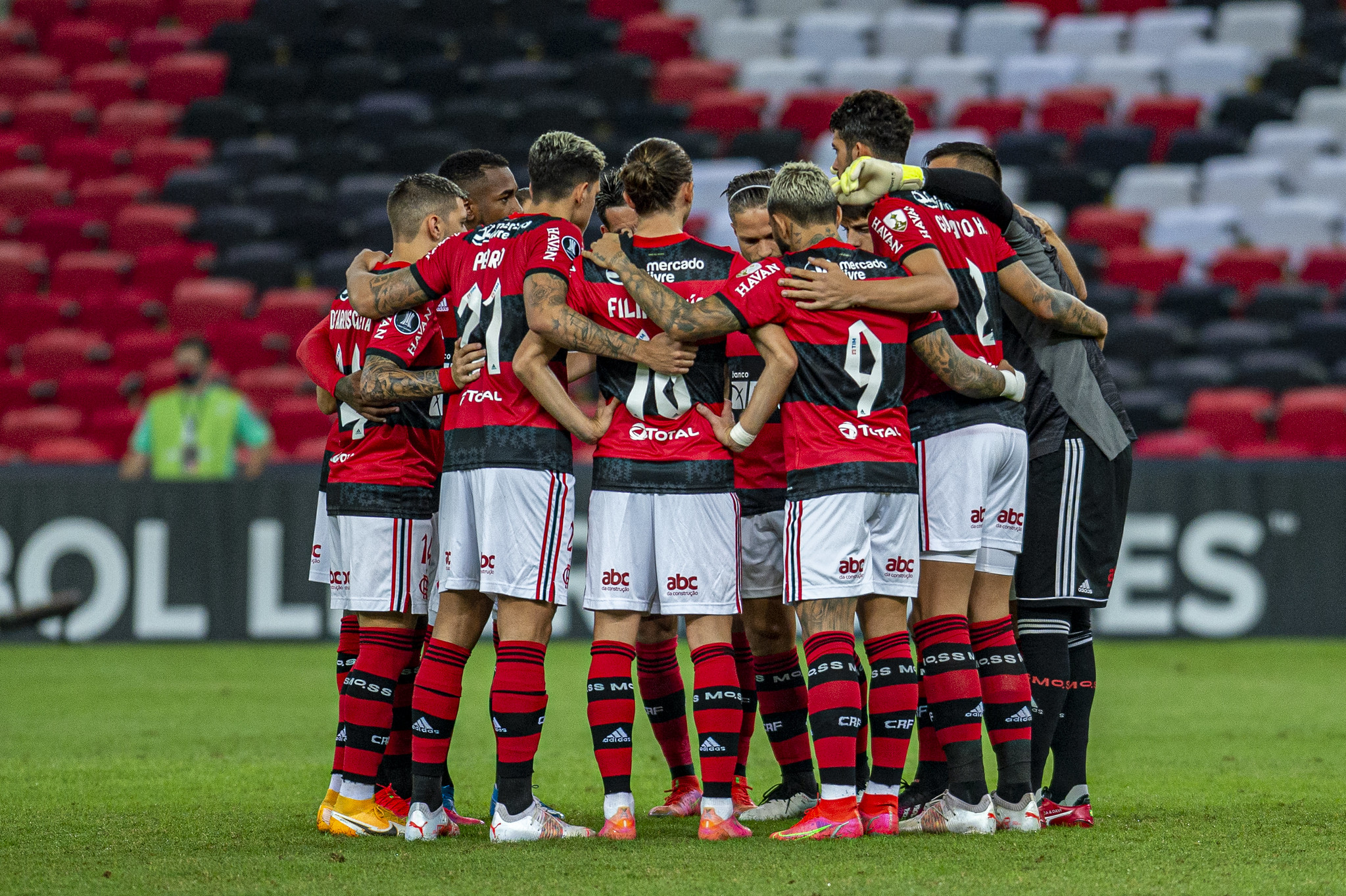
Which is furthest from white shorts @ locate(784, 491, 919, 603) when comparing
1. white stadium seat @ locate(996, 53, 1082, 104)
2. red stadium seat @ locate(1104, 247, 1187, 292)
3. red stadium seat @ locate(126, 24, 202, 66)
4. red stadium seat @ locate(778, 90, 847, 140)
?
red stadium seat @ locate(126, 24, 202, 66)

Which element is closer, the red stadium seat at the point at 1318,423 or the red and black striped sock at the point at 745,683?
the red and black striped sock at the point at 745,683

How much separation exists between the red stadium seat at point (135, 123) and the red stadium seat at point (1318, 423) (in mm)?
13889

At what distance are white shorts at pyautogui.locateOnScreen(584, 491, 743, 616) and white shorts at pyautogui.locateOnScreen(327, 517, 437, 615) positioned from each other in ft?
2.37

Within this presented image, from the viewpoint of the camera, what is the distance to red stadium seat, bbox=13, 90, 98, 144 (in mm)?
19078

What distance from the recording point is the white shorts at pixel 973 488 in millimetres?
5152

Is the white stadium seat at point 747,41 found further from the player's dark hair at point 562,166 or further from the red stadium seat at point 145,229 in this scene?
the player's dark hair at point 562,166

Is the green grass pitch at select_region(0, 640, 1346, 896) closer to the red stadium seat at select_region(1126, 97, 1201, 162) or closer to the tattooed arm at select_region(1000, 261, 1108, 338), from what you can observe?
the tattooed arm at select_region(1000, 261, 1108, 338)

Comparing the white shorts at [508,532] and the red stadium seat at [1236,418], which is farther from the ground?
the red stadium seat at [1236,418]

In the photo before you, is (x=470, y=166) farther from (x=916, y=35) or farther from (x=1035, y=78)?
(x=916, y=35)

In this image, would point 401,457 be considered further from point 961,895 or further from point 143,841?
point 961,895

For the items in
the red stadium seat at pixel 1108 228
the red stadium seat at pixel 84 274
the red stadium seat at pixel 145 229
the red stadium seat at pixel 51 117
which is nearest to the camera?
the red stadium seat at pixel 1108 228

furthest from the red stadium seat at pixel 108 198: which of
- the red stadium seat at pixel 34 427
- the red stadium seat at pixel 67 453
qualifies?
the red stadium seat at pixel 67 453

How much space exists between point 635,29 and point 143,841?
53.4 ft

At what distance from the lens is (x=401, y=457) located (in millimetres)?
5504
